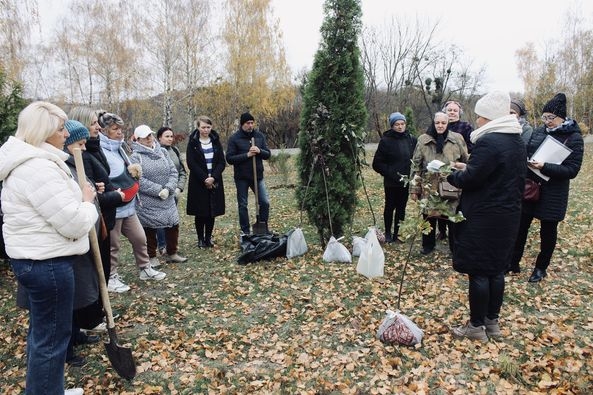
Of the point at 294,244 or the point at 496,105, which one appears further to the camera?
the point at 294,244

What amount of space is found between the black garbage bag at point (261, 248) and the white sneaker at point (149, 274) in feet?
3.59

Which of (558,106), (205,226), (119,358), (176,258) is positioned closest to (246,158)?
(205,226)

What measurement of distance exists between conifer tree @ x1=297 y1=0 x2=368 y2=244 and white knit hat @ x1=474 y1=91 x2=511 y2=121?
8.31 feet

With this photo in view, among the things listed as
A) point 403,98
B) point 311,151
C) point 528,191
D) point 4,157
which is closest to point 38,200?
point 4,157

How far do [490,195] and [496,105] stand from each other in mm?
705

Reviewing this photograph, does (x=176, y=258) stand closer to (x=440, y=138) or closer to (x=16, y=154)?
(x=16, y=154)

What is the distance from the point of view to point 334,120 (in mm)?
5754

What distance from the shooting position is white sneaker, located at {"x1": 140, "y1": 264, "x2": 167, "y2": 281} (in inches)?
202

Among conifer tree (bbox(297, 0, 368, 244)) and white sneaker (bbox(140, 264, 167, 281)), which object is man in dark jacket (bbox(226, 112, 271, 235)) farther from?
white sneaker (bbox(140, 264, 167, 281))

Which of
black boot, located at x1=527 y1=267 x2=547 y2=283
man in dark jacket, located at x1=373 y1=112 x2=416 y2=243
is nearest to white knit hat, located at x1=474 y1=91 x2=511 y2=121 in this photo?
black boot, located at x1=527 y1=267 x2=547 y2=283

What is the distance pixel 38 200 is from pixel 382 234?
16.8 feet

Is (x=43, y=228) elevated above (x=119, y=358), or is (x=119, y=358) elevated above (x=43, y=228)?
(x=43, y=228)

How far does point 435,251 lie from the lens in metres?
5.98

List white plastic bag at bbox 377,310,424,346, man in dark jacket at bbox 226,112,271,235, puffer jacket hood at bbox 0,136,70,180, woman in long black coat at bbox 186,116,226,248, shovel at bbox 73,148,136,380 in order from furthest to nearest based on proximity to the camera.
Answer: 1. man in dark jacket at bbox 226,112,271,235
2. woman in long black coat at bbox 186,116,226,248
3. white plastic bag at bbox 377,310,424,346
4. shovel at bbox 73,148,136,380
5. puffer jacket hood at bbox 0,136,70,180
